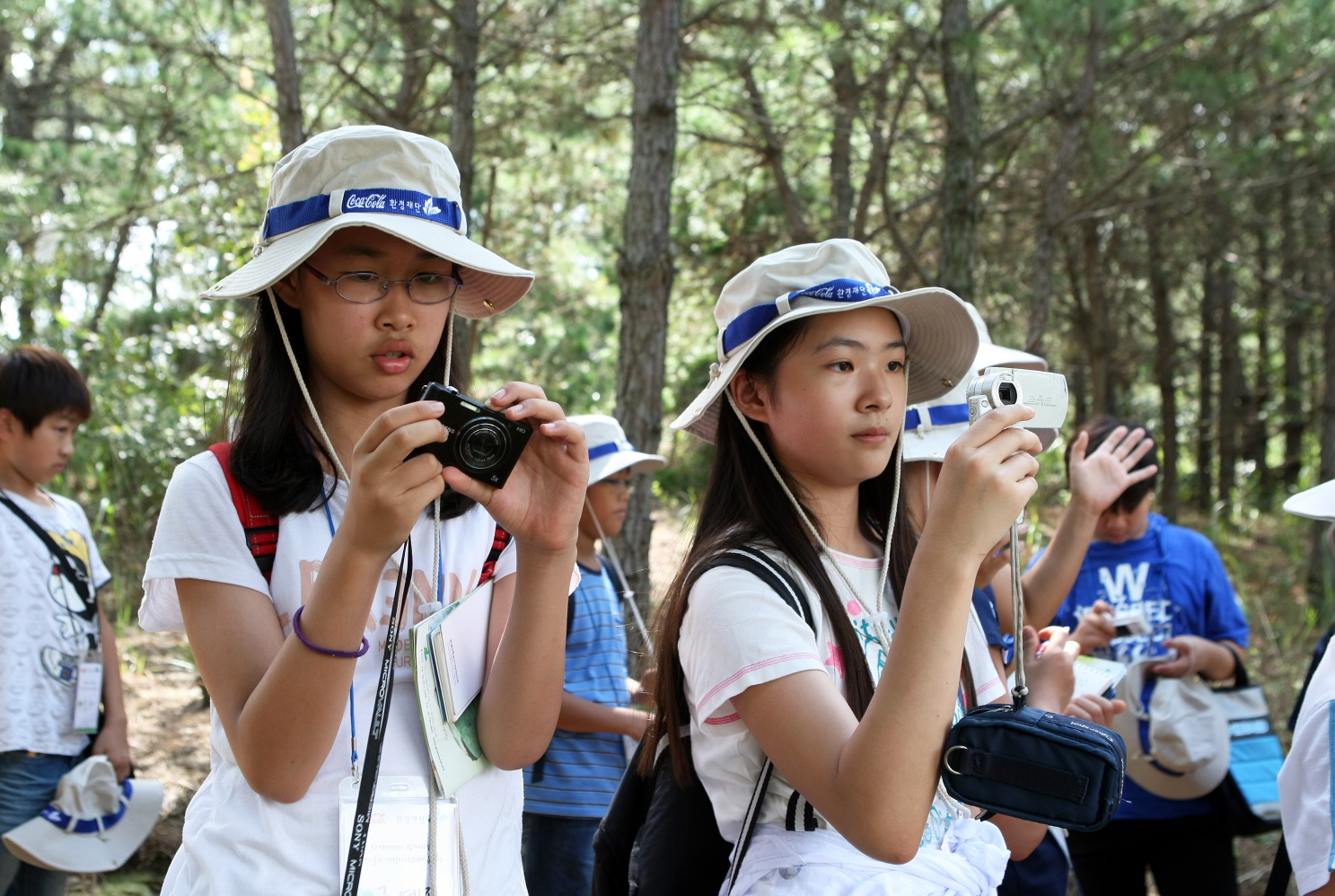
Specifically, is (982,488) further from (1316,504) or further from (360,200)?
(1316,504)

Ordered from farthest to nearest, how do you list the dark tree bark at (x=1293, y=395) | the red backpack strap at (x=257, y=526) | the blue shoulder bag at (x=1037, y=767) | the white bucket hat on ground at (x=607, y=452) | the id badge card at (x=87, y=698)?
the dark tree bark at (x=1293, y=395), the white bucket hat on ground at (x=607, y=452), the id badge card at (x=87, y=698), the red backpack strap at (x=257, y=526), the blue shoulder bag at (x=1037, y=767)

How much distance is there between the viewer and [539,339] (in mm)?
13039

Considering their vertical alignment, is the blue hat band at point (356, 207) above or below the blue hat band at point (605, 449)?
above

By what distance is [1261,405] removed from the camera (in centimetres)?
1747

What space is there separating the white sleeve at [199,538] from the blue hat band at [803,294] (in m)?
0.94

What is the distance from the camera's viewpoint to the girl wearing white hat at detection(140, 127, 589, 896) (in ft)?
4.62

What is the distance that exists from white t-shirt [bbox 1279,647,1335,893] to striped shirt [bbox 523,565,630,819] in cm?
190

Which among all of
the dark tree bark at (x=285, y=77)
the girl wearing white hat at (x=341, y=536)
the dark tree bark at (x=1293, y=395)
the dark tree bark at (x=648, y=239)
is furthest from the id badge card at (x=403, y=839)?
the dark tree bark at (x=1293, y=395)

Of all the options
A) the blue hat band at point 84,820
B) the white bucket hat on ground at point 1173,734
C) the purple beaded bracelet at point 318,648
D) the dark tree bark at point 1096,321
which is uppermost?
the dark tree bark at point 1096,321

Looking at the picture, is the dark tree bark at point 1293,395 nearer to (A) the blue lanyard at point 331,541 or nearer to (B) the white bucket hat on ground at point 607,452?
(B) the white bucket hat on ground at point 607,452

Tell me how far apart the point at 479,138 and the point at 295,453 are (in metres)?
7.98

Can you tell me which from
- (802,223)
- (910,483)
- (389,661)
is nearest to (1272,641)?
(802,223)

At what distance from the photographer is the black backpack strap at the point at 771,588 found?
1.70 m

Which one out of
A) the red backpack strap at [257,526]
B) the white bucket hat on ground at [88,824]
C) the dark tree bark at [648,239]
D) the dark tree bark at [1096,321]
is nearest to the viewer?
the red backpack strap at [257,526]
